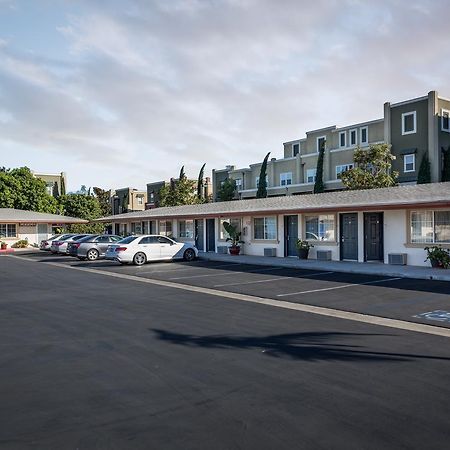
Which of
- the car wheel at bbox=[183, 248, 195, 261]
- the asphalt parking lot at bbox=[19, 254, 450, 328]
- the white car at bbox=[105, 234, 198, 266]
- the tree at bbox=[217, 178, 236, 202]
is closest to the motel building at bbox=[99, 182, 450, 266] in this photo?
the car wheel at bbox=[183, 248, 195, 261]

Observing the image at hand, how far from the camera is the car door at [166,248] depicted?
23.9m

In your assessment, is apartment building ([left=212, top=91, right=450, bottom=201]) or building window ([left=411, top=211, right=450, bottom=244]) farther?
apartment building ([left=212, top=91, right=450, bottom=201])

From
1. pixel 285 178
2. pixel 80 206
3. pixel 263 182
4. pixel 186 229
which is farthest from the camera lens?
pixel 80 206

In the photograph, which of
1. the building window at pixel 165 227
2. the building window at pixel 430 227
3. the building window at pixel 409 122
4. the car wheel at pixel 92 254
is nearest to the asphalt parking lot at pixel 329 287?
the building window at pixel 430 227

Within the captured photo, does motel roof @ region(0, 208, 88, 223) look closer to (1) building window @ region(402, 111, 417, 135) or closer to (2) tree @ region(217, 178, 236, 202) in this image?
(2) tree @ region(217, 178, 236, 202)

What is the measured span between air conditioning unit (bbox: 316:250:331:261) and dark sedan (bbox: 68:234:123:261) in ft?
43.5

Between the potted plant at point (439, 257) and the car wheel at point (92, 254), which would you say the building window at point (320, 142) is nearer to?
the car wheel at point (92, 254)

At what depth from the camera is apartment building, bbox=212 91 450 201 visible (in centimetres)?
3741

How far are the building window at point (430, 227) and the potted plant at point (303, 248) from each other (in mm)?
5512

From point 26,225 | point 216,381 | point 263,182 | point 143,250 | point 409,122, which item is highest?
point 409,122

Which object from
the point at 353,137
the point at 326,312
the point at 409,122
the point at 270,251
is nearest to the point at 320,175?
the point at 353,137

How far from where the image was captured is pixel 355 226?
21797 millimetres

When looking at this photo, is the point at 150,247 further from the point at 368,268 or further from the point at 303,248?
the point at 368,268

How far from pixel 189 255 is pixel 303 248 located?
20.7 feet
